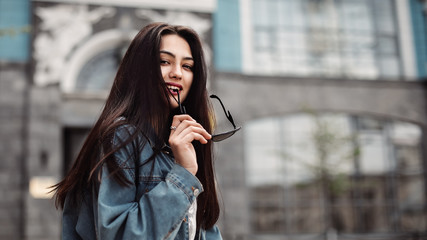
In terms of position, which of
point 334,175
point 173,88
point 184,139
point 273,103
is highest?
point 273,103

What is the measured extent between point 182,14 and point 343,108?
604 centimetres

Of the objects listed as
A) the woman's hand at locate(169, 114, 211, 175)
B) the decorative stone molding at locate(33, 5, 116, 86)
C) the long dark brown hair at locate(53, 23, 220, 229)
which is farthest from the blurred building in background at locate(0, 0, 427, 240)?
the woman's hand at locate(169, 114, 211, 175)

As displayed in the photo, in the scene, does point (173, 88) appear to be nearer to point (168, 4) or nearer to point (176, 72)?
point (176, 72)

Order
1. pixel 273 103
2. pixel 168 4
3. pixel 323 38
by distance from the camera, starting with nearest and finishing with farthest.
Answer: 1. pixel 168 4
2. pixel 273 103
3. pixel 323 38

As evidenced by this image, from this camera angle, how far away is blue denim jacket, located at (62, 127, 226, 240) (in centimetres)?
160

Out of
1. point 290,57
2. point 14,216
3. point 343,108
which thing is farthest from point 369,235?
point 14,216

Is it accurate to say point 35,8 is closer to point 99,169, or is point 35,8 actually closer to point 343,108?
point 343,108

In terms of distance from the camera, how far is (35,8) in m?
14.4

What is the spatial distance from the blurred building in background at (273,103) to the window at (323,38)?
4 cm

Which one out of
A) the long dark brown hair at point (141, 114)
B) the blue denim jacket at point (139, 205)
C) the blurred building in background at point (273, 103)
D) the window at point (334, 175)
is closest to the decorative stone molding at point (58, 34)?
the blurred building in background at point (273, 103)

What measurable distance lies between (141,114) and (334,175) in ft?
45.2

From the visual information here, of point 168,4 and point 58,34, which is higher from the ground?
point 168,4

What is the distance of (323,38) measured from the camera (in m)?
17.0

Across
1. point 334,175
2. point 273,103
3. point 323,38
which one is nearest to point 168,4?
point 273,103
